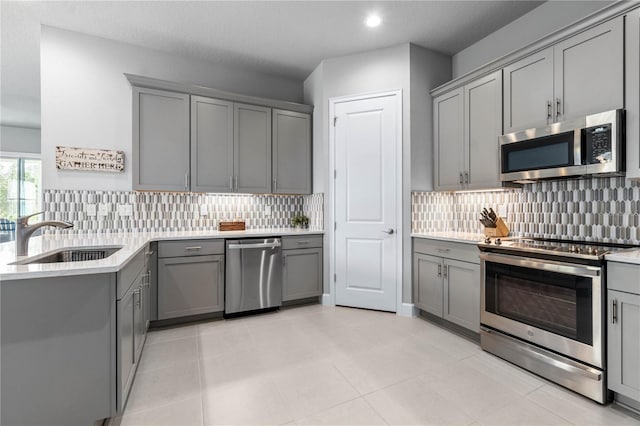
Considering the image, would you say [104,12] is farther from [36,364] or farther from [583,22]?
[583,22]

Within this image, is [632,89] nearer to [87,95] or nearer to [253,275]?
[253,275]

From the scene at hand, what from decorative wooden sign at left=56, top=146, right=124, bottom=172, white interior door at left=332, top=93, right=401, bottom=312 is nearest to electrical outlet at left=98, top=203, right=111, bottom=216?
decorative wooden sign at left=56, top=146, right=124, bottom=172

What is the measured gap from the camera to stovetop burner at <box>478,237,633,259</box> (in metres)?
1.92

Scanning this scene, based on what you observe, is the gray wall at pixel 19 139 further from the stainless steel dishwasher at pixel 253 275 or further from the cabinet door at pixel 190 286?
the stainless steel dishwasher at pixel 253 275

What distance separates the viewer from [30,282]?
55.5 inches

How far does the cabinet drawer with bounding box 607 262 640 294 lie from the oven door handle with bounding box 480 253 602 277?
0.18 ft

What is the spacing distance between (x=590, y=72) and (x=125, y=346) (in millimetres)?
3360

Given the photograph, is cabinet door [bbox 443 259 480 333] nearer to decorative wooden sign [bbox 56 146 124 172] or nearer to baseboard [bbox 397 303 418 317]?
baseboard [bbox 397 303 418 317]

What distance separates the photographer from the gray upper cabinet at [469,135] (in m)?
2.83

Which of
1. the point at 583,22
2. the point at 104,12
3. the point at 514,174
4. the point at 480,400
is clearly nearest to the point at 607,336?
the point at 480,400

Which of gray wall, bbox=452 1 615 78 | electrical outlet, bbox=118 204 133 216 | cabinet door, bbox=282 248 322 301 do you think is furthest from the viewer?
cabinet door, bbox=282 248 322 301

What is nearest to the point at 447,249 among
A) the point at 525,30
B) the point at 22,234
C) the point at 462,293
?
the point at 462,293

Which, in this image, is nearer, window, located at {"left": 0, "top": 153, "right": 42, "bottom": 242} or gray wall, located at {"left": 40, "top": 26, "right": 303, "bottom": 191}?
gray wall, located at {"left": 40, "top": 26, "right": 303, "bottom": 191}

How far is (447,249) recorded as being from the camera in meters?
2.96
